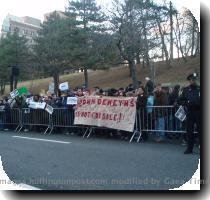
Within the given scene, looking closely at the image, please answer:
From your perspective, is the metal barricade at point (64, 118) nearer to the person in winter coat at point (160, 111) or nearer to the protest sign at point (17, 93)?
the protest sign at point (17, 93)

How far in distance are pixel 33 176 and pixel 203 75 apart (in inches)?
133

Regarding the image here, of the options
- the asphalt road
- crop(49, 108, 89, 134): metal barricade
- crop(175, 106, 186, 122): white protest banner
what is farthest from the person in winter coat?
crop(49, 108, 89, 134): metal barricade

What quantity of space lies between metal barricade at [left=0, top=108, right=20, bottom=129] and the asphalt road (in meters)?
5.14

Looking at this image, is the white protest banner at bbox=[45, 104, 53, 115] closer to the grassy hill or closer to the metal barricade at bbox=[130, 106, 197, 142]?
the metal barricade at bbox=[130, 106, 197, 142]

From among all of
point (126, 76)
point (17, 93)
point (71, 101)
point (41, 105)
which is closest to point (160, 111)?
point (71, 101)

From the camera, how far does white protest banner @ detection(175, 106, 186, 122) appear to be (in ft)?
36.1

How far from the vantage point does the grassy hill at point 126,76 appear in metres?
43.3

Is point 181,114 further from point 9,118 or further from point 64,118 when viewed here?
point 9,118

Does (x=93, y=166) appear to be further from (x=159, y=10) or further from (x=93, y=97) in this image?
(x=159, y=10)

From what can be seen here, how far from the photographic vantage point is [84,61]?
44.8m

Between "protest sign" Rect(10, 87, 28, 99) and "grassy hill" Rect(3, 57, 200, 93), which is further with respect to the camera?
"grassy hill" Rect(3, 57, 200, 93)

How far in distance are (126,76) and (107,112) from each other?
129 feet

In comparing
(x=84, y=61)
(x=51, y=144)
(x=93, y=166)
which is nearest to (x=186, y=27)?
(x=84, y=61)

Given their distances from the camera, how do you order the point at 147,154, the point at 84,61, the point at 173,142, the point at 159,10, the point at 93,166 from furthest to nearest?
the point at 84,61, the point at 159,10, the point at 173,142, the point at 147,154, the point at 93,166
